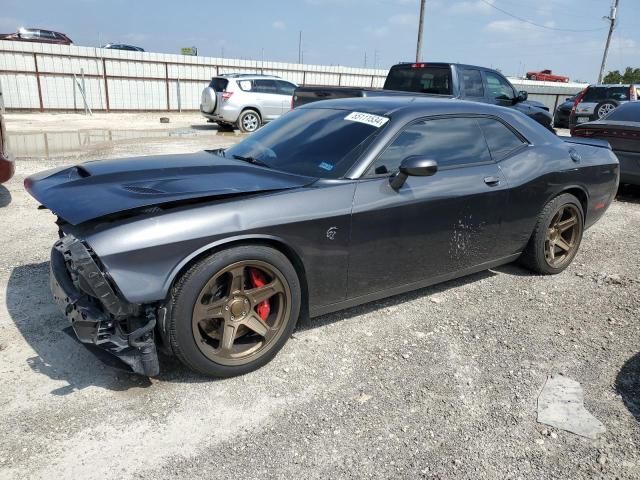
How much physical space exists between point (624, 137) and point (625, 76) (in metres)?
47.4

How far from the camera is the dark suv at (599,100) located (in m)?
14.0

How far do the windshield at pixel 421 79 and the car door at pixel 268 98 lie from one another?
5.33 metres

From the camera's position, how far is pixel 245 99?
14367 millimetres

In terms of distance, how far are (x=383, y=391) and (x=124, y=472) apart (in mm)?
1380

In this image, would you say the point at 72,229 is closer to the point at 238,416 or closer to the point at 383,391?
the point at 238,416

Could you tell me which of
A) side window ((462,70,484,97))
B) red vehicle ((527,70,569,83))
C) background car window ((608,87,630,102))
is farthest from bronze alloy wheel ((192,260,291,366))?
red vehicle ((527,70,569,83))

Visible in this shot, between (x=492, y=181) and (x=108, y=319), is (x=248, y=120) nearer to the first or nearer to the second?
(x=492, y=181)

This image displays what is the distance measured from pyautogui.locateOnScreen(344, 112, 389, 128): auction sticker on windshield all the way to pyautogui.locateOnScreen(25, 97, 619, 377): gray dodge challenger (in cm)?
1

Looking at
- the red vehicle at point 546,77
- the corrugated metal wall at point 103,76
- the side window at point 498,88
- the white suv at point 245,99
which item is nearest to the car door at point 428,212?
the side window at point 498,88

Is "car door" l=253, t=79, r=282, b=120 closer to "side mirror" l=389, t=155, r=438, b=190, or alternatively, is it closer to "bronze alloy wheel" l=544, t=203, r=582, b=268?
"bronze alloy wheel" l=544, t=203, r=582, b=268

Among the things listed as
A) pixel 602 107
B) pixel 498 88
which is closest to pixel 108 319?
pixel 498 88

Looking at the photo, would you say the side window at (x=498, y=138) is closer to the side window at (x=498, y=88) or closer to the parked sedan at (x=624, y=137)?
the parked sedan at (x=624, y=137)

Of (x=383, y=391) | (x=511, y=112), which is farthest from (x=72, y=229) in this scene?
(x=511, y=112)

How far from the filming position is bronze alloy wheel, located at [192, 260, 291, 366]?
275 centimetres
